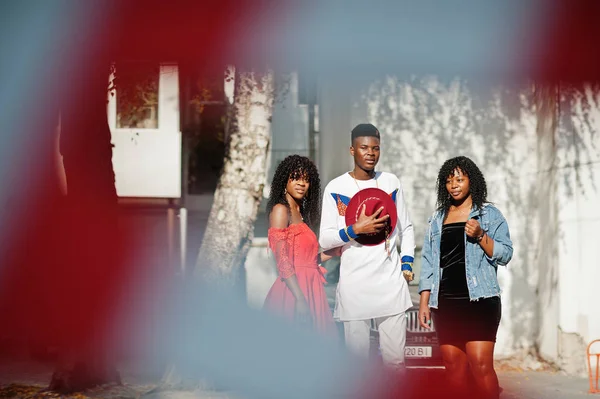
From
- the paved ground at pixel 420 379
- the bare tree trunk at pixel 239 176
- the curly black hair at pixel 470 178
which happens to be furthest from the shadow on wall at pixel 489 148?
the curly black hair at pixel 470 178

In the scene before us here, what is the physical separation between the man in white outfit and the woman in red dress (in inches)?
5.4

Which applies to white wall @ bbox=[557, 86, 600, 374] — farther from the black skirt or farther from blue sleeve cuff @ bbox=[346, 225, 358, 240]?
blue sleeve cuff @ bbox=[346, 225, 358, 240]

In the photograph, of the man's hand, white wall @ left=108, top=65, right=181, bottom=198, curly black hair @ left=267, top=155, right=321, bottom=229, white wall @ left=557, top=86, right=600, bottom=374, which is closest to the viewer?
the man's hand

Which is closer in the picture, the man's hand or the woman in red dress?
the man's hand

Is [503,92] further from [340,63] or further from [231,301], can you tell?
[231,301]

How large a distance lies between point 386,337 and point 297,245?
880 mm

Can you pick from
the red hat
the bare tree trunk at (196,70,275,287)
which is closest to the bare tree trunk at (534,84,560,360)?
the bare tree trunk at (196,70,275,287)

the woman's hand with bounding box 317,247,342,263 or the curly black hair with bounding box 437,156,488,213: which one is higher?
the curly black hair with bounding box 437,156,488,213

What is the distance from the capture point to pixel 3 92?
11297 mm

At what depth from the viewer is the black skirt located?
550cm

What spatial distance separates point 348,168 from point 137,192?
592 centimetres

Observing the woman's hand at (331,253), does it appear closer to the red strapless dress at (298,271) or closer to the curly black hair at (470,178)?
the red strapless dress at (298,271)

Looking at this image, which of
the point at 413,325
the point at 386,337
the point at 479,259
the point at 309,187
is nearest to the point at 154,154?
the point at 413,325

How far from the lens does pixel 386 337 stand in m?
5.75
